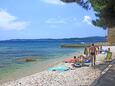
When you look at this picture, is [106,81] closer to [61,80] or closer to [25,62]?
[61,80]

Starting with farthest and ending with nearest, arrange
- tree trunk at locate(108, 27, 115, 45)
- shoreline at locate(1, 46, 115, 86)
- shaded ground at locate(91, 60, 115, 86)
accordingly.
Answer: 1. tree trunk at locate(108, 27, 115, 45)
2. shoreline at locate(1, 46, 115, 86)
3. shaded ground at locate(91, 60, 115, 86)

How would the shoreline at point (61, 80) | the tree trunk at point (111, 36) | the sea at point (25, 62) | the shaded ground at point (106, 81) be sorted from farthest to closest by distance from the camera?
the tree trunk at point (111, 36) → the sea at point (25, 62) → the shoreline at point (61, 80) → the shaded ground at point (106, 81)

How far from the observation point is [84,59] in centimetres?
2770

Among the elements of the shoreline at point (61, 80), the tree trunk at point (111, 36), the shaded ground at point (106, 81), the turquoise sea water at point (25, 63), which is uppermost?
the tree trunk at point (111, 36)

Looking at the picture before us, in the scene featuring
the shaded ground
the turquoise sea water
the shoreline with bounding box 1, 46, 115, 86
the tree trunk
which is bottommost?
the turquoise sea water

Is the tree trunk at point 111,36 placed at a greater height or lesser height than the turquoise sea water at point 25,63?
greater

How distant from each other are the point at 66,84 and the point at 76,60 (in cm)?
1277

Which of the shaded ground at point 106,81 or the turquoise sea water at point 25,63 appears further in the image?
the turquoise sea water at point 25,63

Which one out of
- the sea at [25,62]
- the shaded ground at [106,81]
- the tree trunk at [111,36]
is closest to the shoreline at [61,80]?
the shaded ground at [106,81]

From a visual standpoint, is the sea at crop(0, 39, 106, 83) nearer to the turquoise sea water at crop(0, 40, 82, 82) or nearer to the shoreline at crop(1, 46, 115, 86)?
the turquoise sea water at crop(0, 40, 82, 82)

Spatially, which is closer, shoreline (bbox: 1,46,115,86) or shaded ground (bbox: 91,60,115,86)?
shaded ground (bbox: 91,60,115,86)

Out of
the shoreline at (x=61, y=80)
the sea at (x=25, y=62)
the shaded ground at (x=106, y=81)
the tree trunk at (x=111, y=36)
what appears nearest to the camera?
the shaded ground at (x=106, y=81)

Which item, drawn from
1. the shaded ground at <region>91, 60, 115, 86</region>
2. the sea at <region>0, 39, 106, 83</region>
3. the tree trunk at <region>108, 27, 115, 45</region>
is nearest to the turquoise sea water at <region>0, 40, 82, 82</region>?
the sea at <region>0, 39, 106, 83</region>

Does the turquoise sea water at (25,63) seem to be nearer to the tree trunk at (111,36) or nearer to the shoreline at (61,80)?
the shoreline at (61,80)
